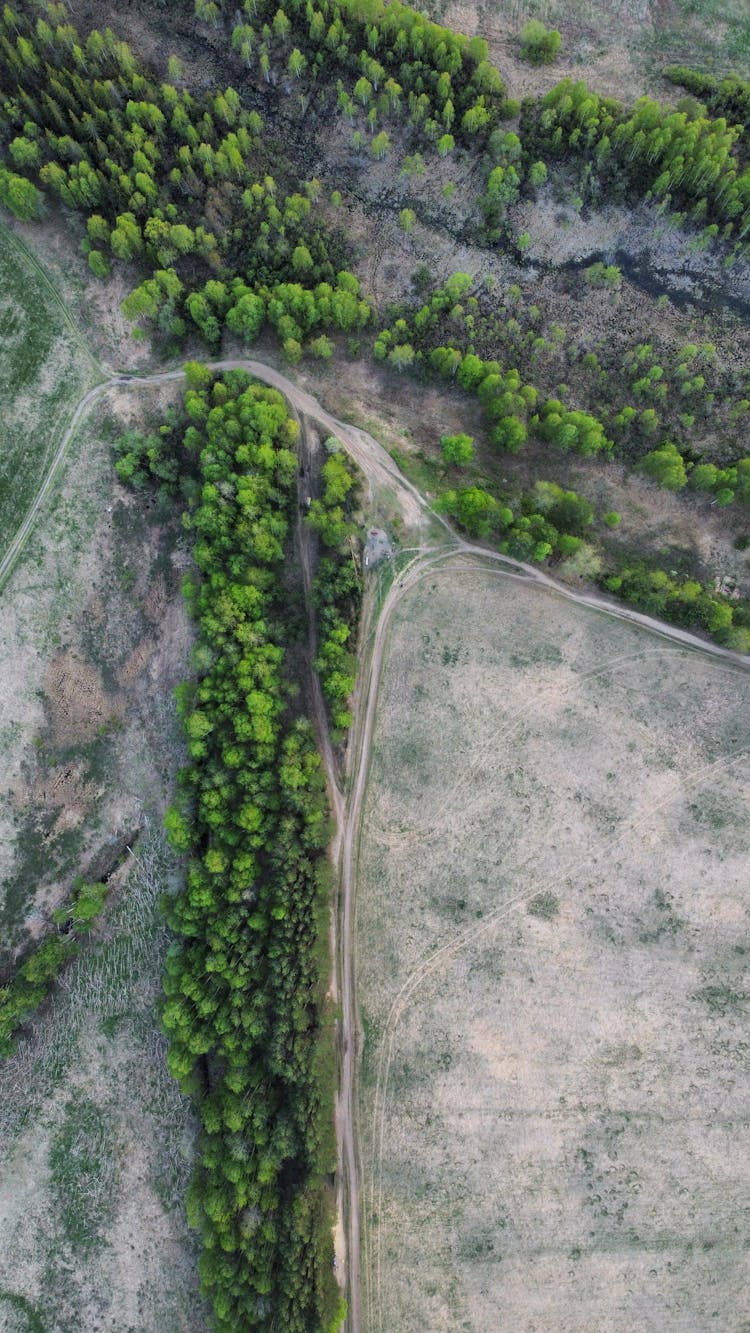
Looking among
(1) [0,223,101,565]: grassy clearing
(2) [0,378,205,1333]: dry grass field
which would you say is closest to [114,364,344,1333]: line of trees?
(2) [0,378,205,1333]: dry grass field

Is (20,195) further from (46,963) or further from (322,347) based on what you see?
(46,963)

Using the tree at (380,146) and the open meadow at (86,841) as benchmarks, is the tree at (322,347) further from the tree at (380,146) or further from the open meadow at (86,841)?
the tree at (380,146)

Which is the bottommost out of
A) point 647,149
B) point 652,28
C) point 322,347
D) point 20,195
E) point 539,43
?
point 322,347

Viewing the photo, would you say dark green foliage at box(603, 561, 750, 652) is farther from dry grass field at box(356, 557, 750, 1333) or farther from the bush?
the bush

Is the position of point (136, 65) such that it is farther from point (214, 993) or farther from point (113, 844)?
point (214, 993)

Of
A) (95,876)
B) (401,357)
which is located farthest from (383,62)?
(95,876)

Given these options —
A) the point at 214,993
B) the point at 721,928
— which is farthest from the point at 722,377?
the point at 214,993
